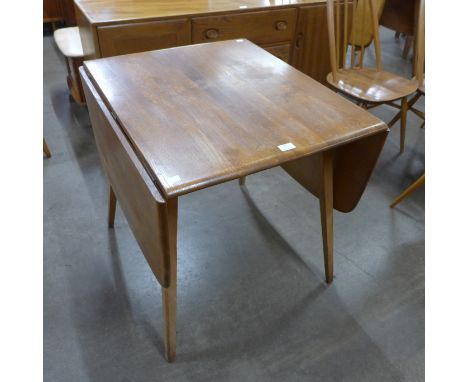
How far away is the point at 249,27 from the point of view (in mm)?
2000

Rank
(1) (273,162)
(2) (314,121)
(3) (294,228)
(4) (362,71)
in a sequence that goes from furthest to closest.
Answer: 1. (4) (362,71)
2. (3) (294,228)
3. (2) (314,121)
4. (1) (273,162)

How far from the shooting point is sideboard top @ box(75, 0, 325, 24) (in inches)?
68.3

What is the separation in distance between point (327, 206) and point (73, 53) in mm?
1728

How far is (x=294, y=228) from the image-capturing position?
172 centimetres

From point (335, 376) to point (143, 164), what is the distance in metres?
0.90

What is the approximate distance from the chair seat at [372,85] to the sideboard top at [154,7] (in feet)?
1.68

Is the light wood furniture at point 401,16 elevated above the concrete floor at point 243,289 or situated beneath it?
elevated above

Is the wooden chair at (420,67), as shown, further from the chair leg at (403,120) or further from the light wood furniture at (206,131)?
the light wood furniture at (206,131)

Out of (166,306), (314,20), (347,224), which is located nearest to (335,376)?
(166,306)

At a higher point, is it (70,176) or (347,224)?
(70,176)

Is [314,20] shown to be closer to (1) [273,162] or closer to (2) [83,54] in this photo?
(2) [83,54]

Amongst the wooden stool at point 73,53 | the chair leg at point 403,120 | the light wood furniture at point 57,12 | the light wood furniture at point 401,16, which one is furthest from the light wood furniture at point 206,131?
the light wood furniture at point 57,12

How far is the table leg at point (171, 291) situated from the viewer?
3.07ft

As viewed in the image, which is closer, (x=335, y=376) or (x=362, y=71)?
(x=335, y=376)
